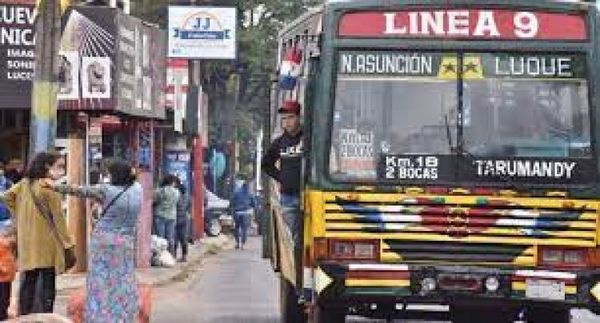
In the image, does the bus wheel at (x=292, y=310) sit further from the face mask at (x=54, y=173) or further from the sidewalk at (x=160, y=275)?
the face mask at (x=54, y=173)

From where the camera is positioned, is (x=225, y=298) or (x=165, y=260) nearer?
(x=225, y=298)

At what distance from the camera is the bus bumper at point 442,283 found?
1085 cm

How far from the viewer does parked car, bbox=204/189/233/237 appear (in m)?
39.7

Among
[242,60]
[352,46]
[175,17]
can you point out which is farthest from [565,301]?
[242,60]

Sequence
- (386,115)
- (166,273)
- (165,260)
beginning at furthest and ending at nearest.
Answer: (165,260)
(166,273)
(386,115)

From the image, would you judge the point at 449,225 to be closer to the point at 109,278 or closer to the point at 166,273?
the point at 109,278

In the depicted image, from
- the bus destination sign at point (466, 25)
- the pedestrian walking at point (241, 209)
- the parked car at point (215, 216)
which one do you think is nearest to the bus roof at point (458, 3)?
the bus destination sign at point (466, 25)

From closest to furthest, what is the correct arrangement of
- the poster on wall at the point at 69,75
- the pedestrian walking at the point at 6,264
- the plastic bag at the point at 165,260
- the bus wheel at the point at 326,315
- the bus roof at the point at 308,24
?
the bus roof at the point at 308,24 < the bus wheel at the point at 326,315 < the pedestrian walking at the point at 6,264 < the poster on wall at the point at 69,75 < the plastic bag at the point at 165,260

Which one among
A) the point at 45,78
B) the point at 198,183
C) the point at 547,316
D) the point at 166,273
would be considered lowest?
the point at 166,273

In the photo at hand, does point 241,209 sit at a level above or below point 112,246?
below

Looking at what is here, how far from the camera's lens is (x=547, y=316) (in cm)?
1208

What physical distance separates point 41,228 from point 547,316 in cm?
442

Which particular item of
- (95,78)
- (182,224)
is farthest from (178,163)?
(95,78)

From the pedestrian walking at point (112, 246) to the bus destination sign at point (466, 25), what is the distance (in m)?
2.16
